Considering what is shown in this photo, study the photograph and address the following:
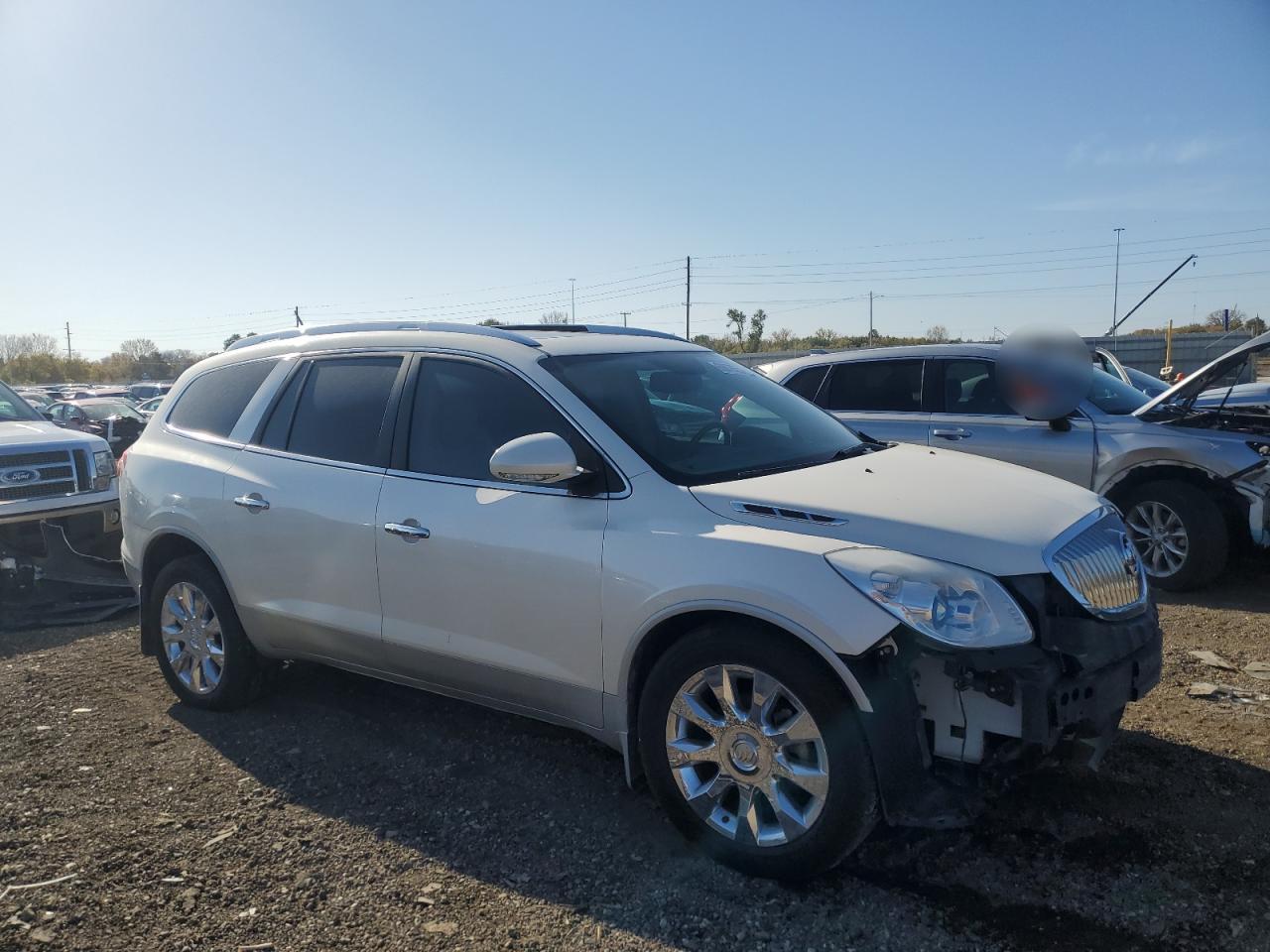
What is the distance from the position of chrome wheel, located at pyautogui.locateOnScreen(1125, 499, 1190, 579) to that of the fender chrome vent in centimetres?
457

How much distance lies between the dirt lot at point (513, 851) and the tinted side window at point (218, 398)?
1.51 m

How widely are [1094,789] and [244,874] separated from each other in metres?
3.14

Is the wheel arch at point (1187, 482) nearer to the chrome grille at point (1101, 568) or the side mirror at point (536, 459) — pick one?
the chrome grille at point (1101, 568)

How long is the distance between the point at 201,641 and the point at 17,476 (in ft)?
12.6

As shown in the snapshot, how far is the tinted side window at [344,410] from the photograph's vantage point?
427cm

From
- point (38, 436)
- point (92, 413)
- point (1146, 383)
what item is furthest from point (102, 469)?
point (92, 413)

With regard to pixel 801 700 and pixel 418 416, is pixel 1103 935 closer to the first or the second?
pixel 801 700

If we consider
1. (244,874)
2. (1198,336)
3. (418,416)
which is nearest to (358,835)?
(244,874)

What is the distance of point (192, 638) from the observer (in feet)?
16.2

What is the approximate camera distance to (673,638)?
131 inches

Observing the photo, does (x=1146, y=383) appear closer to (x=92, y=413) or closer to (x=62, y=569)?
(x=62, y=569)

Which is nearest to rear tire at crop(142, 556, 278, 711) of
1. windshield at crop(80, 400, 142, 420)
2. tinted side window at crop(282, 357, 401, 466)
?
tinted side window at crop(282, 357, 401, 466)

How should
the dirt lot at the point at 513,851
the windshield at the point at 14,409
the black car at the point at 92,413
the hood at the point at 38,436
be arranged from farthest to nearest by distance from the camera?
the black car at the point at 92,413 → the windshield at the point at 14,409 → the hood at the point at 38,436 → the dirt lot at the point at 513,851

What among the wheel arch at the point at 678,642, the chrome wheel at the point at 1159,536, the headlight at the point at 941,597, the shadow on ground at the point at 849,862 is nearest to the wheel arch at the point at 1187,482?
the chrome wheel at the point at 1159,536
